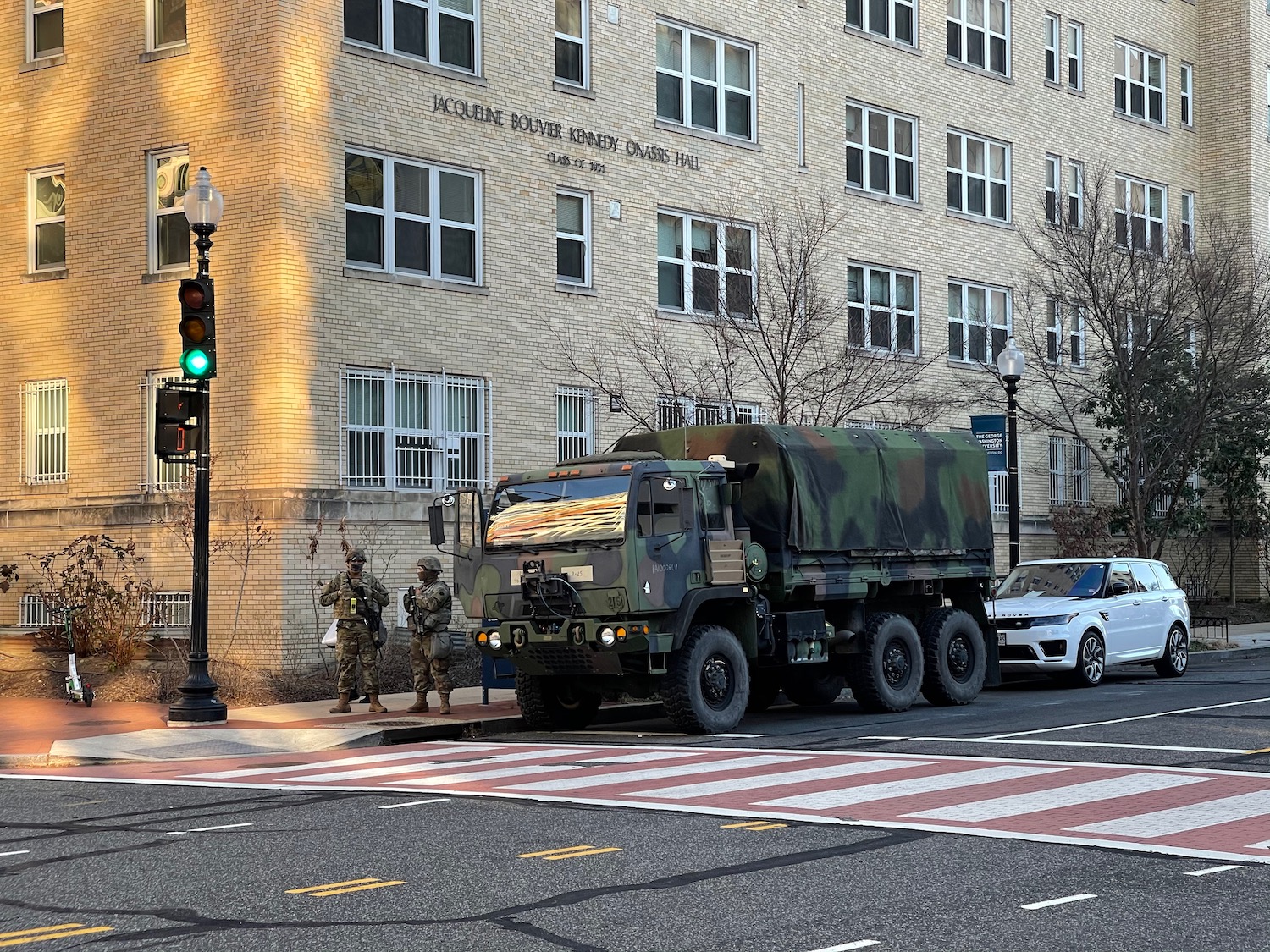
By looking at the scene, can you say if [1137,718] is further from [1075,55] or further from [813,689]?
[1075,55]

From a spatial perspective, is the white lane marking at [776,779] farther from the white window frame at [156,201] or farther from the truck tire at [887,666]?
the white window frame at [156,201]

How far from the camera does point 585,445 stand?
2620 centimetres

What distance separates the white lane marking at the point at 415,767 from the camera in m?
13.6

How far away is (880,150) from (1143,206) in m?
9.80

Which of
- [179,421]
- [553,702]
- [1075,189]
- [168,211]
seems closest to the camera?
[179,421]

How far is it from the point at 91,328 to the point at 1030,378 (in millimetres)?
19598

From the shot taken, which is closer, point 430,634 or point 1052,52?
point 430,634

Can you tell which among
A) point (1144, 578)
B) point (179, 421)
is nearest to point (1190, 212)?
point (1144, 578)

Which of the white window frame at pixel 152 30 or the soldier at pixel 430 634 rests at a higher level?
the white window frame at pixel 152 30

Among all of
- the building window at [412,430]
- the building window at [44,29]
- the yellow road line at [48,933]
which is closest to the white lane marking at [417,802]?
the yellow road line at [48,933]

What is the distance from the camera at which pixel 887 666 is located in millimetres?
18547

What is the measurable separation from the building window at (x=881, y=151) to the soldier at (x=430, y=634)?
51.9 ft

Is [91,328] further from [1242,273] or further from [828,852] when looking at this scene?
[1242,273]

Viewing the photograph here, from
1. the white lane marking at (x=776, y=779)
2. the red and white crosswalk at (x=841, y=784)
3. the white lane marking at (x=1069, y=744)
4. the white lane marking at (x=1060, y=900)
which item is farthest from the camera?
the white lane marking at (x=1069, y=744)
